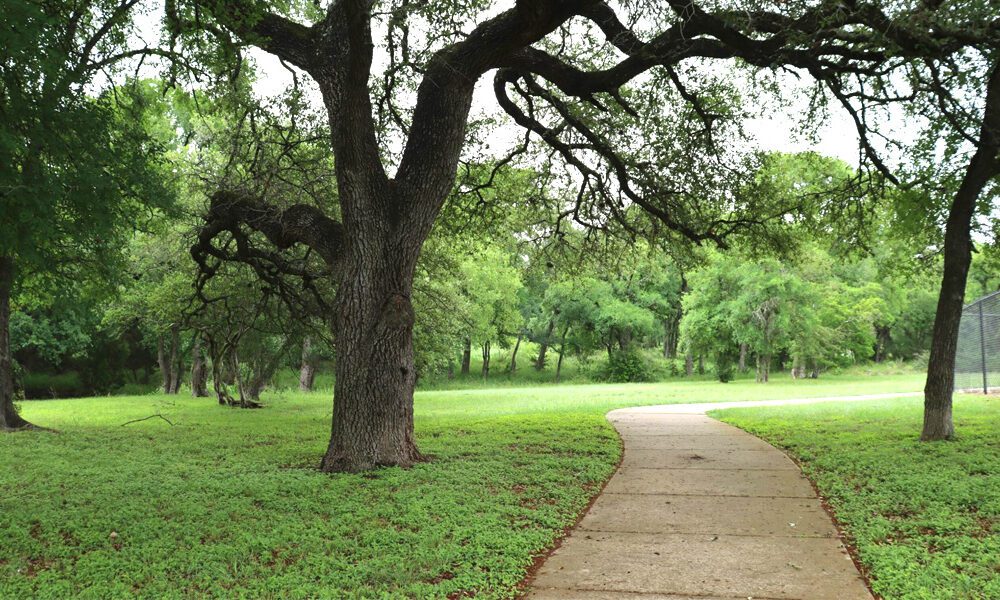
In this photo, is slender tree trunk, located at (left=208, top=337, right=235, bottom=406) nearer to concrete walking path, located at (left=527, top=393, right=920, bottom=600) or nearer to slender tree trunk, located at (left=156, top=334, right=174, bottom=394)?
slender tree trunk, located at (left=156, top=334, right=174, bottom=394)

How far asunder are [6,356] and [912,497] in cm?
1529

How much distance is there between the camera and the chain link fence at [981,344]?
60.2 ft

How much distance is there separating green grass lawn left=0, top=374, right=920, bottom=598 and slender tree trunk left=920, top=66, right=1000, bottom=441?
4670 mm

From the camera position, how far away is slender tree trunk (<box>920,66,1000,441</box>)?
9.23 metres

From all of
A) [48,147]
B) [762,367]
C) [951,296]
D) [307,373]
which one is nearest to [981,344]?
[951,296]

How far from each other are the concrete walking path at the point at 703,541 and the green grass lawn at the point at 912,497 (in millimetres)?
249

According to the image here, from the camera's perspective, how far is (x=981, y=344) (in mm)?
18688

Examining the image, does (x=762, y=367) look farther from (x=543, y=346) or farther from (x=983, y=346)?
(x=543, y=346)

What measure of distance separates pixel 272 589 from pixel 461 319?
50.4 feet

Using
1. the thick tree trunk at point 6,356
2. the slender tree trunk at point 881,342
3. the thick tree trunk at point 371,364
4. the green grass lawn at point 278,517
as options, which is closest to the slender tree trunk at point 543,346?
the slender tree trunk at point 881,342

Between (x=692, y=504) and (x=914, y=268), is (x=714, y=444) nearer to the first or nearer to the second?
(x=692, y=504)

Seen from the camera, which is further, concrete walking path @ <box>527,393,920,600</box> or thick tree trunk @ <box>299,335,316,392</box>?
thick tree trunk @ <box>299,335,316,392</box>

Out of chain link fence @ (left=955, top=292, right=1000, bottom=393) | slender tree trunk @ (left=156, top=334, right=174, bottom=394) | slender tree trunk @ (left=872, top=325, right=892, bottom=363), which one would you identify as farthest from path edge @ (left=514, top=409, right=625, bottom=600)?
slender tree trunk @ (left=872, top=325, right=892, bottom=363)

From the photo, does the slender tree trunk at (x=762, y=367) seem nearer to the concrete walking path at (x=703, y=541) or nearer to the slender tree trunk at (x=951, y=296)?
the slender tree trunk at (x=951, y=296)
